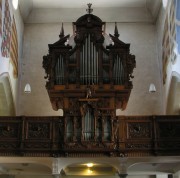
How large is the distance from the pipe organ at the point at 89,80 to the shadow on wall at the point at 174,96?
7.10 ft

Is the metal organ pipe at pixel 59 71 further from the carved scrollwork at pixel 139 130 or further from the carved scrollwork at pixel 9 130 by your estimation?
the carved scrollwork at pixel 139 130

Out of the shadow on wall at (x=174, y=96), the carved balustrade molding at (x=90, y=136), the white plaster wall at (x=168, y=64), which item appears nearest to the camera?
the carved balustrade molding at (x=90, y=136)

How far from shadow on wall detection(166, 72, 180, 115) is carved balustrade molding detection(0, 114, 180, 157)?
8.40ft

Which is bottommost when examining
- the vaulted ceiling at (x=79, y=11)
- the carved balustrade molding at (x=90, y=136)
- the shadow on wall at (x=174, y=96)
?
the carved balustrade molding at (x=90, y=136)

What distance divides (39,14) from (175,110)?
914 cm

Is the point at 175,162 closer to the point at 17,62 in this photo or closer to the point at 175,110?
the point at 175,110

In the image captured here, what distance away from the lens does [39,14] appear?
22156 mm

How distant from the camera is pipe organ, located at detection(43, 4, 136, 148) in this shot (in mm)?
15383

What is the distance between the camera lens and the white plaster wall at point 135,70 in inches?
825

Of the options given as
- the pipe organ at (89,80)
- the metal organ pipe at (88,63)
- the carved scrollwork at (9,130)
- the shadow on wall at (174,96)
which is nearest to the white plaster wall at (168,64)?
the shadow on wall at (174,96)

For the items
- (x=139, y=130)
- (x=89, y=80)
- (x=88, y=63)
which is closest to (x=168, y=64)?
(x=88, y=63)

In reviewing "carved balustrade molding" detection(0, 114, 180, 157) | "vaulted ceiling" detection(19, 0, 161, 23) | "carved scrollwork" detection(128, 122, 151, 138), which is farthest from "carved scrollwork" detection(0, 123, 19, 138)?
"vaulted ceiling" detection(19, 0, 161, 23)

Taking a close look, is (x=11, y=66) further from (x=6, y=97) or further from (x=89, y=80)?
(x=89, y=80)

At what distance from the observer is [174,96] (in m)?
18.4
